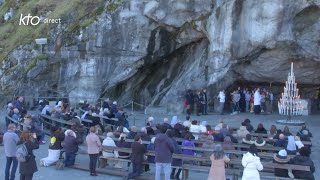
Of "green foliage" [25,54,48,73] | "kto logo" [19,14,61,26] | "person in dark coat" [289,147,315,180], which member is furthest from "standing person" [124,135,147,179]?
"kto logo" [19,14,61,26]

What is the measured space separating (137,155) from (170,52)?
1560 cm

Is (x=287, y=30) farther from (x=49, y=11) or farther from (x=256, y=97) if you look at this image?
(x=49, y=11)

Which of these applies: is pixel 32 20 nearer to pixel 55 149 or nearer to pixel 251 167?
pixel 55 149

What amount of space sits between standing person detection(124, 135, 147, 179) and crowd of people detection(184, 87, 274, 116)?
12.7 metres

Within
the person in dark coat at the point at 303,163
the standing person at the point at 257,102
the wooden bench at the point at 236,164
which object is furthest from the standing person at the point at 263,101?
the person in dark coat at the point at 303,163

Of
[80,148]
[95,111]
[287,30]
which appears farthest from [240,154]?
[287,30]

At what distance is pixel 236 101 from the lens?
29.6 m

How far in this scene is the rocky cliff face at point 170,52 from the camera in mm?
27031

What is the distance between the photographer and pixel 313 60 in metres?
28.1

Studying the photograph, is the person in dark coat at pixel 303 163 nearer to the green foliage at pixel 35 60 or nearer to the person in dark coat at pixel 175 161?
the person in dark coat at pixel 175 161

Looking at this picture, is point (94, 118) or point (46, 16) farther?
point (46, 16)

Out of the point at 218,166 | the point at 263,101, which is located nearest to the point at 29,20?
the point at 263,101

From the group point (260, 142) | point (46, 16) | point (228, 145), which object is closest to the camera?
point (228, 145)

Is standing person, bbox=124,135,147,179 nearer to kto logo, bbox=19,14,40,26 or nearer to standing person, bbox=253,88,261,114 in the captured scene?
standing person, bbox=253,88,261,114
